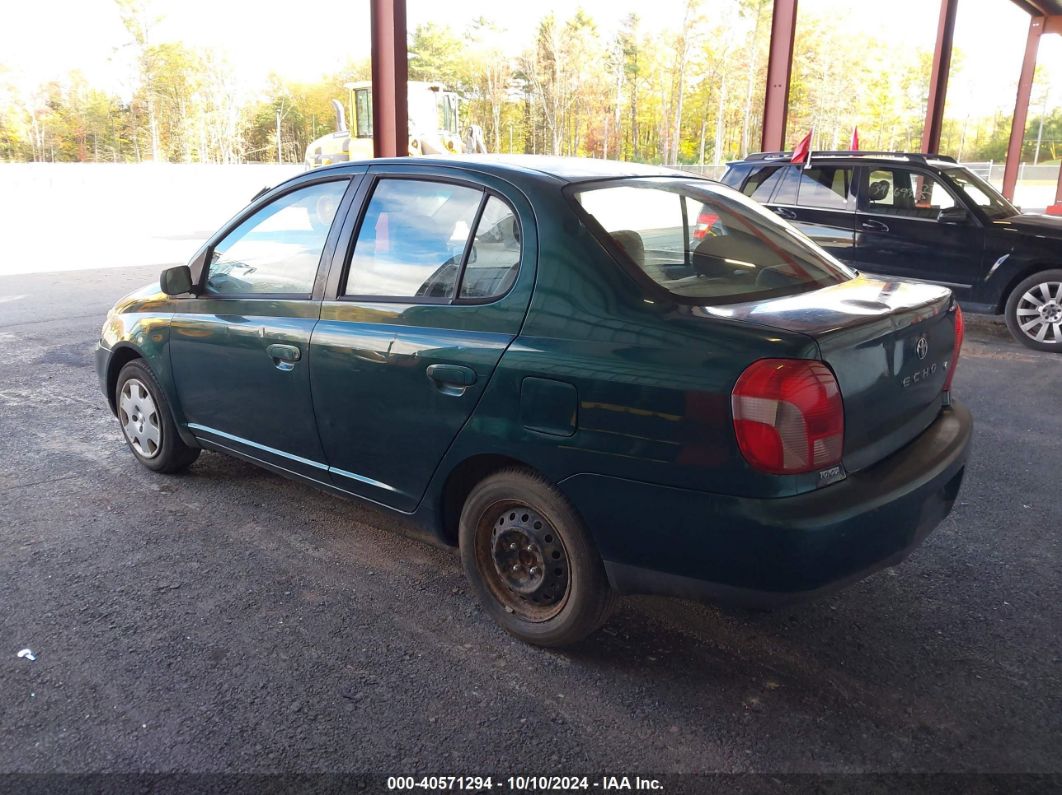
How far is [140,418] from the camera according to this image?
442 centimetres

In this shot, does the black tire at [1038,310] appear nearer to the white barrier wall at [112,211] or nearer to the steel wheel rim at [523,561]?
the steel wheel rim at [523,561]

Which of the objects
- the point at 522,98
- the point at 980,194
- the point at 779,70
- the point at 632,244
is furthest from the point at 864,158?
the point at 522,98

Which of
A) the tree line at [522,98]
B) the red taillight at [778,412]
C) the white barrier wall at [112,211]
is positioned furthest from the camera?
the tree line at [522,98]

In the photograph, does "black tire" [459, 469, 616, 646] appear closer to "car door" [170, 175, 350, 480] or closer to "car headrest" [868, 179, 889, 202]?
"car door" [170, 175, 350, 480]

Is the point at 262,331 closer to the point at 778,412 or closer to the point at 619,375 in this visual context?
the point at 619,375

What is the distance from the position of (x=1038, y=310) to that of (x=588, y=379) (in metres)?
7.15

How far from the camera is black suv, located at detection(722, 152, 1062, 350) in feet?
26.1

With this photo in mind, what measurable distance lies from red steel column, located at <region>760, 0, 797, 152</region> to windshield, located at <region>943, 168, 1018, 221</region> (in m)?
3.72

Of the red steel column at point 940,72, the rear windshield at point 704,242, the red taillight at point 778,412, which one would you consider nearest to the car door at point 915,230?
the rear windshield at point 704,242

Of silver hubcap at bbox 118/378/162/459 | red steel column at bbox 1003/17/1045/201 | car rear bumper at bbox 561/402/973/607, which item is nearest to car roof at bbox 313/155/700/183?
car rear bumper at bbox 561/402/973/607

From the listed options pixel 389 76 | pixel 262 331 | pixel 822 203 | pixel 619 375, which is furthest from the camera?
pixel 822 203

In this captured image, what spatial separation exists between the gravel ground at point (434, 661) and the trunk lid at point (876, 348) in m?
0.75

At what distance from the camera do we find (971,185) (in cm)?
844

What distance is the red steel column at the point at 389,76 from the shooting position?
309 inches
